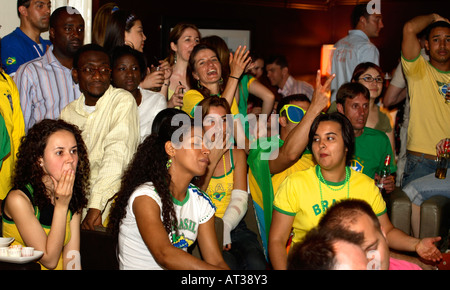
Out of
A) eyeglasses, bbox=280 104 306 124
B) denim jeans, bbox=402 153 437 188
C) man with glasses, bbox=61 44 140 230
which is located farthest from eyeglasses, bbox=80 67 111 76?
denim jeans, bbox=402 153 437 188

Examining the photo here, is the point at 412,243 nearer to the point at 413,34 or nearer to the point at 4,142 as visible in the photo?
the point at 413,34

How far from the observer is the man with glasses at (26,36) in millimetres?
3871

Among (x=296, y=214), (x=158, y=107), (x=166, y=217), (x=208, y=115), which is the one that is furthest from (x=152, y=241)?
(x=158, y=107)

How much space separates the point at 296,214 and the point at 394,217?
1.07 m

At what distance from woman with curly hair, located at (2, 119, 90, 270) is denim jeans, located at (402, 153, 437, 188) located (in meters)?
2.40

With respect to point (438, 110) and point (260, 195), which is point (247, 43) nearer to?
point (438, 110)

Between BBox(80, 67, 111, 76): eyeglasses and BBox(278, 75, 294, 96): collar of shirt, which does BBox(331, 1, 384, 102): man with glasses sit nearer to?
BBox(278, 75, 294, 96): collar of shirt

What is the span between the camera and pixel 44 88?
355 centimetres

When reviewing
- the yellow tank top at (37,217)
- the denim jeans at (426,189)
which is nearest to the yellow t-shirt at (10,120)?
the yellow tank top at (37,217)

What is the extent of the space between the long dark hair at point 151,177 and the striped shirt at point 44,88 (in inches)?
44.0

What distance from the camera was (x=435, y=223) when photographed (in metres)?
3.58

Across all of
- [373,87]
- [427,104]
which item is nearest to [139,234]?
[373,87]

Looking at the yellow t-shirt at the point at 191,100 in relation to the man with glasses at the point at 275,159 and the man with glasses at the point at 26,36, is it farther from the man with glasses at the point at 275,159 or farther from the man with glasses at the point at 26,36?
the man with glasses at the point at 26,36

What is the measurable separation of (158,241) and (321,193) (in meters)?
0.92
